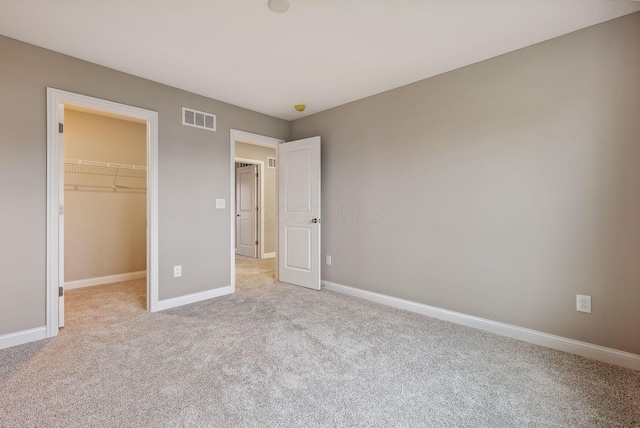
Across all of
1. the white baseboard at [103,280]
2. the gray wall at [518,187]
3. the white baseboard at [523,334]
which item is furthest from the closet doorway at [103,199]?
the gray wall at [518,187]

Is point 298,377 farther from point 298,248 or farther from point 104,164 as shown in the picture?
point 104,164

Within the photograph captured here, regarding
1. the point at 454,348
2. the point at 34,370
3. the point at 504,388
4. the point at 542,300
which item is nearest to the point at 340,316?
the point at 454,348

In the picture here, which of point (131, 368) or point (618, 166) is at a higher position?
point (618, 166)

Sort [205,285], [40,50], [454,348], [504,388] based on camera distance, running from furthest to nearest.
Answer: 1. [205,285]
2. [40,50]
3. [454,348]
4. [504,388]

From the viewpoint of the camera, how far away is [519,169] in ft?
8.11

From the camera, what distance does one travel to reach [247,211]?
6719 mm

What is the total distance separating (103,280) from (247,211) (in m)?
3.06

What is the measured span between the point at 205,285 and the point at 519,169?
3.56 metres

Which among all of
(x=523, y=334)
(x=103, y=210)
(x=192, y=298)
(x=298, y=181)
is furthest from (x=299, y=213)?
(x=103, y=210)

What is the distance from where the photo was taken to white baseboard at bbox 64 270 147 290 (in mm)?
3984

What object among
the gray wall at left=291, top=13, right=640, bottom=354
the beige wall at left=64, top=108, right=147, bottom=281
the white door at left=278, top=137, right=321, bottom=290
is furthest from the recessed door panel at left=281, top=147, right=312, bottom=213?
the beige wall at left=64, top=108, right=147, bottom=281

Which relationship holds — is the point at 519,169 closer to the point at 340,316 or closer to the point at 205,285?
the point at 340,316

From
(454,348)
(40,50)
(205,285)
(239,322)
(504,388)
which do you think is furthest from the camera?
(205,285)

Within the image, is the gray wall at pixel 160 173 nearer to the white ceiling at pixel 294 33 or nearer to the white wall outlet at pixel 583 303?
the white ceiling at pixel 294 33
